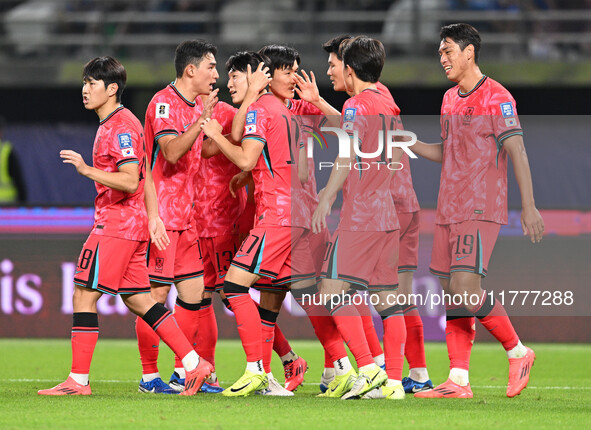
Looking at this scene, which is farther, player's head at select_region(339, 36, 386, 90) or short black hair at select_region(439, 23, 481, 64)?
short black hair at select_region(439, 23, 481, 64)

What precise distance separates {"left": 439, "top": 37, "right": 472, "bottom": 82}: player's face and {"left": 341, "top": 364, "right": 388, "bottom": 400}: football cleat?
6.75 feet

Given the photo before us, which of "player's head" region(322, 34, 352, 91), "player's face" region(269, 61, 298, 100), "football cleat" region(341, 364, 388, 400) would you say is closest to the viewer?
"football cleat" region(341, 364, 388, 400)

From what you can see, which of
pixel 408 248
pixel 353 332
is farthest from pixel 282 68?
pixel 353 332

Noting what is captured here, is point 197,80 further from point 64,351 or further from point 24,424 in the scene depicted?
point 64,351

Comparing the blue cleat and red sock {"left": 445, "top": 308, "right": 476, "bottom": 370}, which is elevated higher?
red sock {"left": 445, "top": 308, "right": 476, "bottom": 370}

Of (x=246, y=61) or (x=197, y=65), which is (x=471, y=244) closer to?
(x=246, y=61)

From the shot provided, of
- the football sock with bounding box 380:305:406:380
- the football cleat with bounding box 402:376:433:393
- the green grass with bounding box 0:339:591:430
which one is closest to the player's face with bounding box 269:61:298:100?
the football sock with bounding box 380:305:406:380

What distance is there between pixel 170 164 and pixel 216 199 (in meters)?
0.44

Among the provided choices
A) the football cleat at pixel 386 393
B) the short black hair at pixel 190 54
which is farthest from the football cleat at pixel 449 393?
the short black hair at pixel 190 54

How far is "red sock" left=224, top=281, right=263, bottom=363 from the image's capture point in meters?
6.46

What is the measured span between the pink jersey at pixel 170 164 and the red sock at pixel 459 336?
1.91 m

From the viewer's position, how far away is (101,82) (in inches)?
259

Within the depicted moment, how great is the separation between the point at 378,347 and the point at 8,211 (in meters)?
5.62

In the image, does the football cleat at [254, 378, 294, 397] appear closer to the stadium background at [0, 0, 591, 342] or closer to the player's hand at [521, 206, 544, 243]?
the player's hand at [521, 206, 544, 243]
